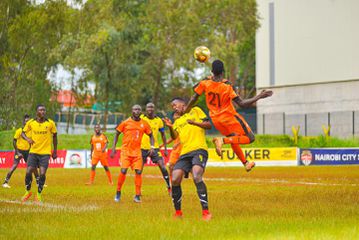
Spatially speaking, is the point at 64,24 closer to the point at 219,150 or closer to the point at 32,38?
the point at 32,38

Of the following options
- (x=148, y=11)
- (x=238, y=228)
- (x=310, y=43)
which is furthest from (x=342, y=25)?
(x=238, y=228)

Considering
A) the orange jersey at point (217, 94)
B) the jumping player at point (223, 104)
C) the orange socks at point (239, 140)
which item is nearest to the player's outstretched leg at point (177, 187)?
the jumping player at point (223, 104)

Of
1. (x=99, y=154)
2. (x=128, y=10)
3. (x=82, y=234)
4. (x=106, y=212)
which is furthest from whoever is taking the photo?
(x=128, y=10)

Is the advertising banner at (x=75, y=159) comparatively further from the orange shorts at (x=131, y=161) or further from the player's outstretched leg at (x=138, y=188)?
the player's outstretched leg at (x=138, y=188)

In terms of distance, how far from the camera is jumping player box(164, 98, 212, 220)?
521 inches

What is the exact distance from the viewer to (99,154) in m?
31.0

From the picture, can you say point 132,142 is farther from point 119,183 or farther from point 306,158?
point 306,158

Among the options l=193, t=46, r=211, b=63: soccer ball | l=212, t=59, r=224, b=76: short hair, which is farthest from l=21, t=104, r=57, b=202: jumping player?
l=212, t=59, r=224, b=76: short hair

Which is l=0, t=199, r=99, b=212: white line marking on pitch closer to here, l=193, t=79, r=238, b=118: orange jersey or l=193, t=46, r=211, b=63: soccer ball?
l=193, t=79, r=238, b=118: orange jersey

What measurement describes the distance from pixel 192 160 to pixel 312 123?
169ft

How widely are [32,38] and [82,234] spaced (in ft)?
178

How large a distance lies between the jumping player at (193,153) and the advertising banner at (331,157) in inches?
1401

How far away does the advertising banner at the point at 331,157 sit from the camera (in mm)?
48438

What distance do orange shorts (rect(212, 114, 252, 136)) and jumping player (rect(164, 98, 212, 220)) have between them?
136 cm
